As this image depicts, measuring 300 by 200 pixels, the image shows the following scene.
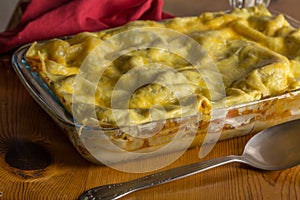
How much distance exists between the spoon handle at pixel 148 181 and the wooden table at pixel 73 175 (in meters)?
0.02

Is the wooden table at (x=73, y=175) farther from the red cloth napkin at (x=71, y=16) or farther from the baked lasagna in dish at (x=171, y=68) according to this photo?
the red cloth napkin at (x=71, y=16)

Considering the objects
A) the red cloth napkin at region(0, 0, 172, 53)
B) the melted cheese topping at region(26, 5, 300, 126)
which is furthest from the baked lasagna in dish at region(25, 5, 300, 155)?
the red cloth napkin at region(0, 0, 172, 53)

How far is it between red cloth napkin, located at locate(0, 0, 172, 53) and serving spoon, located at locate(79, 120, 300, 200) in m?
0.60

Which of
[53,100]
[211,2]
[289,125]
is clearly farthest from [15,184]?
[211,2]

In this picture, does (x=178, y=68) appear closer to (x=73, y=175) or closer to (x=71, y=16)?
(x=73, y=175)

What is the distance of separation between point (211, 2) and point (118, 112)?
0.92m

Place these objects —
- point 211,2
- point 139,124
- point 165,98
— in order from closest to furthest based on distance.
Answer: point 139,124
point 165,98
point 211,2

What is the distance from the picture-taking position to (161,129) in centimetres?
98

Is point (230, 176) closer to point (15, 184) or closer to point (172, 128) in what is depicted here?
point (172, 128)

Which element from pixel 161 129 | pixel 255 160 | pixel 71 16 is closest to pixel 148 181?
pixel 161 129

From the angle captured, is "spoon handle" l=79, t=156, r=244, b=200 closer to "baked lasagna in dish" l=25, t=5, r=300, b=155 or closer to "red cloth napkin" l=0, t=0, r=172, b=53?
"baked lasagna in dish" l=25, t=5, r=300, b=155

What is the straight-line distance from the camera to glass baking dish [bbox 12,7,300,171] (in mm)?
962

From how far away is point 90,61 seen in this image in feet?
3.87

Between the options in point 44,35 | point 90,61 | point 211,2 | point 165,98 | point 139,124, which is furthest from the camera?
point 211,2
